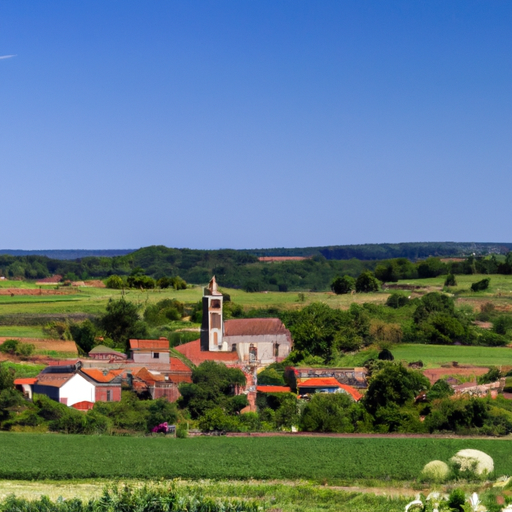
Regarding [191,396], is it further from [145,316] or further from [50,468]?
[145,316]

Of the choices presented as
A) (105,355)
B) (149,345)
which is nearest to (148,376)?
(149,345)

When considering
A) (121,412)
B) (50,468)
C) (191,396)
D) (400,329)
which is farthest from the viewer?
(400,329)

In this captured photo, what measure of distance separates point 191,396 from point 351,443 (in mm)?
11013

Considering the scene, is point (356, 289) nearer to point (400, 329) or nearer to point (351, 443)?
point (400, 329)

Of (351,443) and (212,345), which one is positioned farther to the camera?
(212,345)

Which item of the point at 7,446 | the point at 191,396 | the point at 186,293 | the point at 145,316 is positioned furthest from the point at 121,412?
the point at 186,293

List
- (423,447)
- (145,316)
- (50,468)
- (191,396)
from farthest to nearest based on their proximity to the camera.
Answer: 1. (145,316)
2. (191,396)
3. (423,447)
4. (50,468)

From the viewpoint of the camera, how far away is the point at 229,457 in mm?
36875

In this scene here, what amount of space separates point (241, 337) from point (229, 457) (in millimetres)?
32852

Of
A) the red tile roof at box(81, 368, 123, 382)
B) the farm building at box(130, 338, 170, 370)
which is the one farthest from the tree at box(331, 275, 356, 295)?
the red tile roof at box(81, 368, 123, 382)

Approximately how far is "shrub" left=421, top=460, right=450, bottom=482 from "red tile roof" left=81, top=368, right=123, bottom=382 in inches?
826

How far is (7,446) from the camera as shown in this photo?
3944 cm

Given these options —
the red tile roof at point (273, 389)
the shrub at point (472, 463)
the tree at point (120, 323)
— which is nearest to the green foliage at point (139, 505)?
the shrub at point (472, 463)

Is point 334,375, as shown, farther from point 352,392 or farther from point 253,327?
point 253,327
